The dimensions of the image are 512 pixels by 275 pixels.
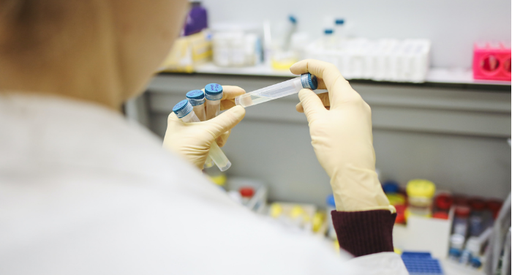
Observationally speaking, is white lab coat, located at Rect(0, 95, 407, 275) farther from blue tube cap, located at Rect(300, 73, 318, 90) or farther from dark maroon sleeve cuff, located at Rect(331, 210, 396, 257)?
blue tube cap, located at Rect(300, 73, 318, 90)

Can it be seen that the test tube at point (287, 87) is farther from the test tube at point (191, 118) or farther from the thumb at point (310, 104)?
the test tube at point (191, 118)

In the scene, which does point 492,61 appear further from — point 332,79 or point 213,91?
point 213,91

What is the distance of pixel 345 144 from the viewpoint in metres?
0.77

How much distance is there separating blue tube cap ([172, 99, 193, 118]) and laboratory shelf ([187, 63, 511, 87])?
0.79 meters

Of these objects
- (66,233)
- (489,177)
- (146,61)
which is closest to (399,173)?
(489,177)

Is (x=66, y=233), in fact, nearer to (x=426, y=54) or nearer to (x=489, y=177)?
(x=426, y=54)

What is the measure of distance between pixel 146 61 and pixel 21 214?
0.76 ft

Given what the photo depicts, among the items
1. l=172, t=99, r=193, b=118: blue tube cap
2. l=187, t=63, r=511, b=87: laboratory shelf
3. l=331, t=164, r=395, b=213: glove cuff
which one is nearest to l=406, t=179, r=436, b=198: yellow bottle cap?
l=187, t=63, r=511, b=87: laboratory shelf

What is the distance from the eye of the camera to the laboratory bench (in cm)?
152

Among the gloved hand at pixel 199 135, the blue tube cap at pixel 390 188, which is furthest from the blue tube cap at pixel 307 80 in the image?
the blue tube cap at pixel 390 188

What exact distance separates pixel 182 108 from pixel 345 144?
1.13 feet

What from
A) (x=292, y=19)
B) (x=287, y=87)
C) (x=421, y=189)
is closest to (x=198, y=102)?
(x=287, y=87)

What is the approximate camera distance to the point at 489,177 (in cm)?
165

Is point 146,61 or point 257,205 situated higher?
point 146,61
